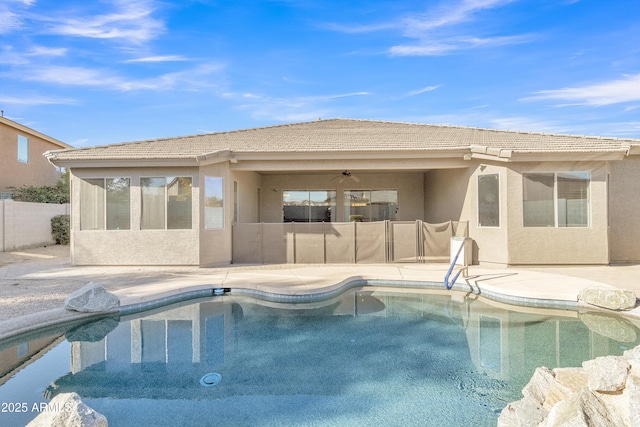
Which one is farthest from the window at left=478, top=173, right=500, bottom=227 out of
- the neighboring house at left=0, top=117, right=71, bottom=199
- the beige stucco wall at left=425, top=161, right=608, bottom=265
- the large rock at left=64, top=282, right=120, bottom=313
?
the neighboring house at left=0, top=117, right=71, bottom=199

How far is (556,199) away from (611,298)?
448cm

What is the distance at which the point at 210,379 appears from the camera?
4.56 metres

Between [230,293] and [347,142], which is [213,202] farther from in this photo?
[347,142]

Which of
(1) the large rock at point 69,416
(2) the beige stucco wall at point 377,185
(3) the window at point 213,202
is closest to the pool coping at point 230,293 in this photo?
(3) the window at point 213,202

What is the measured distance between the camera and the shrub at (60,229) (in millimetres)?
16547

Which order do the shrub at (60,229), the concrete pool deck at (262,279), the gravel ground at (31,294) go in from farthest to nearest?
the shrub at (60,229) → the concrete pool deck at (262,279) → the gravel ground at (31,294)

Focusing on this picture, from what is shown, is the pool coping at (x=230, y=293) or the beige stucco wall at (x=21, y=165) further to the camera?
the beige stucco wall at (x=21, y=165)

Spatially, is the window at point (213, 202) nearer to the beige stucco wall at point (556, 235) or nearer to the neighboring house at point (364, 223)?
the neighboring house at point (364, 223)

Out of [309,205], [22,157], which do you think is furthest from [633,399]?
[22,157]

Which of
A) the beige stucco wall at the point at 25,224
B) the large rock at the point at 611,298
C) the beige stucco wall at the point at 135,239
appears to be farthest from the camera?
the beige stucco wall at the point at 25,224

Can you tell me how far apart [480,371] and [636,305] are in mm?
4353

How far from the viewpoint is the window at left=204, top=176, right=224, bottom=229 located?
431 inches

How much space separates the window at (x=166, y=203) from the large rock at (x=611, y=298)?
10397 mm

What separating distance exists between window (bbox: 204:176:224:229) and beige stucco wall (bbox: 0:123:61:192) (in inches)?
567
